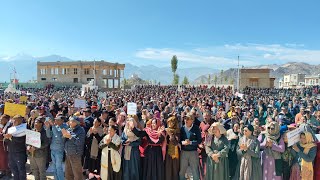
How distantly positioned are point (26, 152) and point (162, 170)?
3.08 m

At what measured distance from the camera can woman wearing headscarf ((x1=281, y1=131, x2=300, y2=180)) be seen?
5.40m

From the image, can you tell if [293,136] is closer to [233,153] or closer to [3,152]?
[233,153]

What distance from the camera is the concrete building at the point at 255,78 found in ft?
173

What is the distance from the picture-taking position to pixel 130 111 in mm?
9219

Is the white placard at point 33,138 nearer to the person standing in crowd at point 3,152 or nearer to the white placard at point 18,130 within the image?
the white placard at point 18,130

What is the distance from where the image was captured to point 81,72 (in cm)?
6266

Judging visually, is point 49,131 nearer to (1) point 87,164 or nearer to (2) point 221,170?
(1) point 87,164

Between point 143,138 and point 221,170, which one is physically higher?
point 143,138

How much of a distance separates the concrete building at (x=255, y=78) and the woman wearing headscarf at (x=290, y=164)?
49079 mm

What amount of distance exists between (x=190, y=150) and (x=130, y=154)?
123 centimetres

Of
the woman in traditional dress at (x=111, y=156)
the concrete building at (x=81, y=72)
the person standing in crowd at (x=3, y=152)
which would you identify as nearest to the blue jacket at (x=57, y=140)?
the woman in traditional dress at (x=111, y=156)

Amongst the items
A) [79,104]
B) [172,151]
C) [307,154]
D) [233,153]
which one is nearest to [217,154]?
[233,153]

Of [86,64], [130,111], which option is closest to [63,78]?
[86,64]

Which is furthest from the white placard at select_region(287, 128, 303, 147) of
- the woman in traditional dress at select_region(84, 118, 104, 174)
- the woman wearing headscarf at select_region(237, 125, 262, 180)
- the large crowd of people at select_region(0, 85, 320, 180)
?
the woman in traditional dress at select_region(84, 118, 104, 174)
